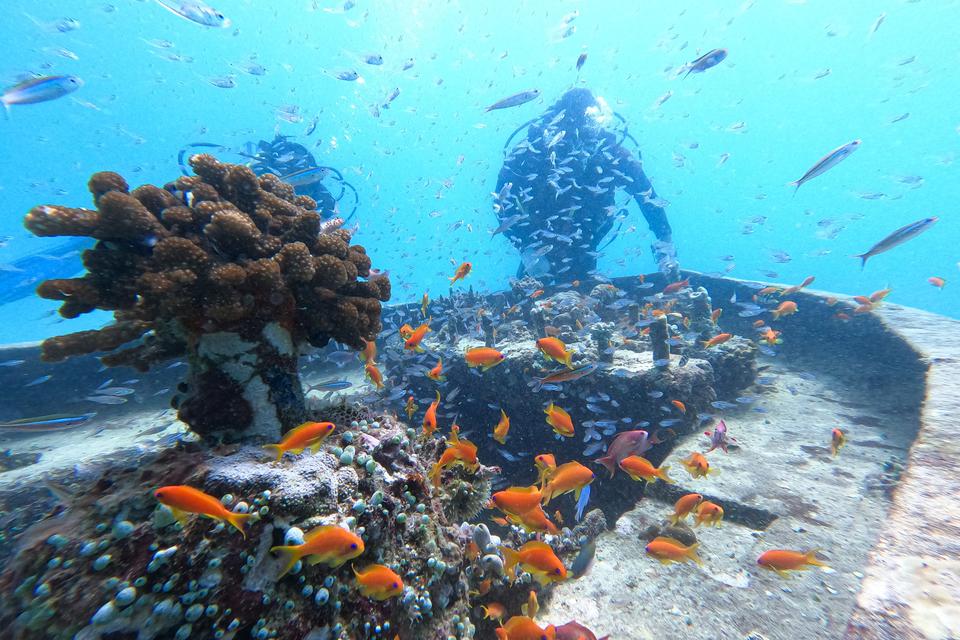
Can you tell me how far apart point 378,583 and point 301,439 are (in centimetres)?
97

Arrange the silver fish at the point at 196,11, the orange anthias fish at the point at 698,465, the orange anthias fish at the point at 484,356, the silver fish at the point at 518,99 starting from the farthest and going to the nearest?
the silver fish at the point at 518,99, the silver fish at the point at 196,11, the orange anthias fish at the point at 484,356, the orange anthias fish at the point at 698,465

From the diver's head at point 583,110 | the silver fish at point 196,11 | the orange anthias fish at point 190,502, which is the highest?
the diver's head at point 583,110

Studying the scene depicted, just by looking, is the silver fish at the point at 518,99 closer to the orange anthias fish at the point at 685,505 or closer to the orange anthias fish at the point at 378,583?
the orange anthias fish at the point at 685,505

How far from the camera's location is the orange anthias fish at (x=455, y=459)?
11.0 feet

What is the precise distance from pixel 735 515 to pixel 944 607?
282cm

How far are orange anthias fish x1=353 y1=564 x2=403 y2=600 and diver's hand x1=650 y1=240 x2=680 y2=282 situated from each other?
14.1m

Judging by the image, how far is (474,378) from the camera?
27.2 ft

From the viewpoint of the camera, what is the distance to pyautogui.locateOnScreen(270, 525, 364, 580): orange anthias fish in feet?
6.24

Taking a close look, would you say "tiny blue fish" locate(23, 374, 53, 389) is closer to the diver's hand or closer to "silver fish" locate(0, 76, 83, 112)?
"silver fish" locate(0, 76, 83, 112)

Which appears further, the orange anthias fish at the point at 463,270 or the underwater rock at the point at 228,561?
the orange anthias fish at the point at 463,270

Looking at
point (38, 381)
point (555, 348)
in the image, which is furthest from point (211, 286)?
point (38, 381)

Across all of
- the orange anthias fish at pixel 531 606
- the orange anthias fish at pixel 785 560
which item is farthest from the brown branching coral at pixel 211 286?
the orange anthias fish at pixel 785 560

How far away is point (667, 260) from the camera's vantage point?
554 inches

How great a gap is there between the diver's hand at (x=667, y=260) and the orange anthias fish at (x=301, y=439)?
1399cm
